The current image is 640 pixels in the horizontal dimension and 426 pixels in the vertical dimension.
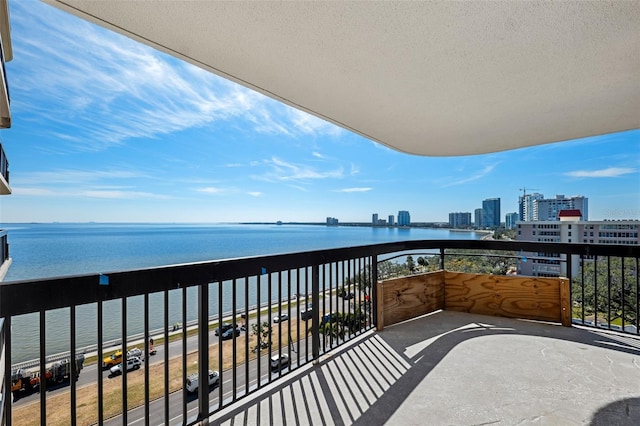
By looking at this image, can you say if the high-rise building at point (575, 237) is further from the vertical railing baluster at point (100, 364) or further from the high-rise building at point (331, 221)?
the high-rise building at point (331, 221)

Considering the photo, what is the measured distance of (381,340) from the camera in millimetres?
2662

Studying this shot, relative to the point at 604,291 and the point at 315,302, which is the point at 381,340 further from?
the point at 604,291

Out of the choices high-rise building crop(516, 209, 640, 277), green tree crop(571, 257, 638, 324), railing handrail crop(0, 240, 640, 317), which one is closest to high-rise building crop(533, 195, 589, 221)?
high-rise building crop(516, 209, 640, 277)

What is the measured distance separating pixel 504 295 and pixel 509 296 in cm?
5

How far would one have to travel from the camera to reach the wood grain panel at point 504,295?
122 inches

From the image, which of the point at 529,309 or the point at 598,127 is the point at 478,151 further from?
the point at 529,309

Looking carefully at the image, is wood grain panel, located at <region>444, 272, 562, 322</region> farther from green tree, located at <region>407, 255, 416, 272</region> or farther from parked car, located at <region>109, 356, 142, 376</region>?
parked car, located at <region>109, 356, 142, 376</region>

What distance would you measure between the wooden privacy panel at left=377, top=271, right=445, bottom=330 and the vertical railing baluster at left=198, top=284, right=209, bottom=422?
5.89 feet

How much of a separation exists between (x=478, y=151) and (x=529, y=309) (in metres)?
1.98

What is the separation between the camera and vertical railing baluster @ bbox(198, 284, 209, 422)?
152 cm

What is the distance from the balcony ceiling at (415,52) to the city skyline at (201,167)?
10.5 metres

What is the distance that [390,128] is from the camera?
119 inches

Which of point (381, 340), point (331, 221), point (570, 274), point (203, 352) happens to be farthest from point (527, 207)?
point (331, 221)

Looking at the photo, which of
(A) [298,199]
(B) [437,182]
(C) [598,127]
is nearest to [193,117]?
(A) [298,199]
